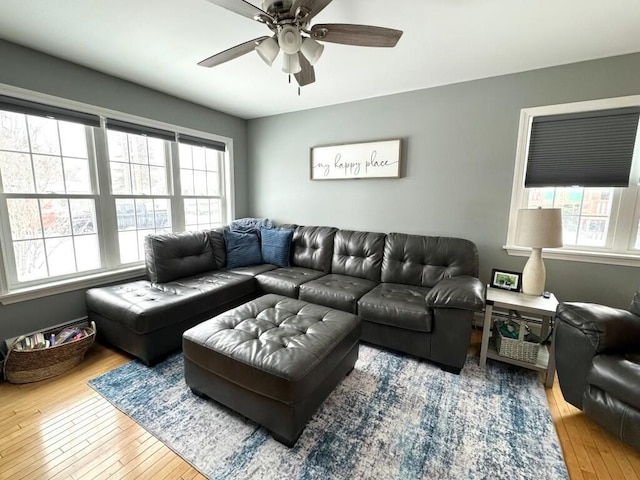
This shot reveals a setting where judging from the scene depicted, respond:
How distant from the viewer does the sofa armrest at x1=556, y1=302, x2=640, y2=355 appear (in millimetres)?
1566

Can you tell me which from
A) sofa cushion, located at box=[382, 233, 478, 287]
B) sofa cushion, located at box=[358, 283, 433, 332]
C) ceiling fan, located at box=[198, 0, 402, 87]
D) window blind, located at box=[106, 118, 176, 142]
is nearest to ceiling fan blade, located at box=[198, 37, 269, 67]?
ceiling fan, located at box=[198, 0, 402, 87]

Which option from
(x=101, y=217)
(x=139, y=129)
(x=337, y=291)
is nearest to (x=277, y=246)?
(x=337, y=291)

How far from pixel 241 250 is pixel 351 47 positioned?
2.31 metres

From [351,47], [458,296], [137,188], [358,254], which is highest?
[351,47]

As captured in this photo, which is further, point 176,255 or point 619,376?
point 176,255

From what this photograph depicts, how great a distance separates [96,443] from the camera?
148 centimetres

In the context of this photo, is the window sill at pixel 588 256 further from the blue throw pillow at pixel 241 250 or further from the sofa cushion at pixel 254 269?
the blue throw pillow at pixel 241 250

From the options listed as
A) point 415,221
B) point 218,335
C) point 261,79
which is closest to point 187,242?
point 218,335

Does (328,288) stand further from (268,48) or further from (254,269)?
(268,48)

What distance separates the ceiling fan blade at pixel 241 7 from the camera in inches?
50.3

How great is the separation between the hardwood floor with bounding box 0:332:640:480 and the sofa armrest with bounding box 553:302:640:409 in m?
0.22

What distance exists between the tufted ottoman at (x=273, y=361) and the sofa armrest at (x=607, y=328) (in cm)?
135

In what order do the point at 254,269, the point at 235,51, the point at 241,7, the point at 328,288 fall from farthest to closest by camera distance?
the point at 254,269, the point at 328,288, the point at 235,51, the point at 241,7

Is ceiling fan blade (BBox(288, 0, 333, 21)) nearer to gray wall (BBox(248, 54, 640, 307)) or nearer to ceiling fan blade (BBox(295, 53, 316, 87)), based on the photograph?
ceiling fan blade (BBox(295, 53, 316, 87))
